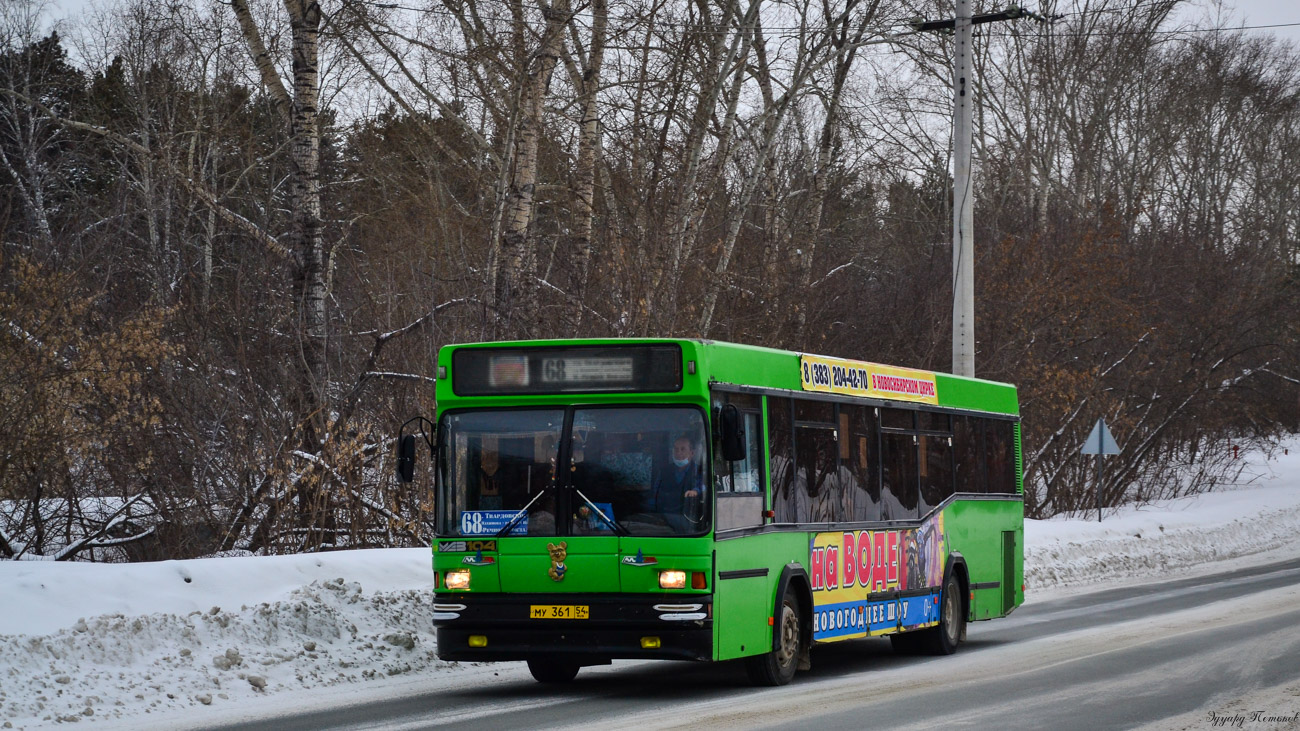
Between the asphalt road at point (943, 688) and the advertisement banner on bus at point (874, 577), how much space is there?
44 centimetres

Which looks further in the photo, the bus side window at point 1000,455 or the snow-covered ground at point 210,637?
the bus side window at point 1000,455

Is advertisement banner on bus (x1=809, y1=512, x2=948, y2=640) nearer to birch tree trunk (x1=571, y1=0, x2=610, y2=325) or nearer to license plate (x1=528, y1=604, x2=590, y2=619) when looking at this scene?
license plate (x1=528, y1=604, x2=590, y2=619)

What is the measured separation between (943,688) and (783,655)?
49.5 inches

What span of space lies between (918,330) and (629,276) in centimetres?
1254

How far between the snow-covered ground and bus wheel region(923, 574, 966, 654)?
4.39 m

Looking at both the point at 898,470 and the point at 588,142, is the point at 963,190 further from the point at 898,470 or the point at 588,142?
the point at 898,470

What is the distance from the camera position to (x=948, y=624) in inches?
627

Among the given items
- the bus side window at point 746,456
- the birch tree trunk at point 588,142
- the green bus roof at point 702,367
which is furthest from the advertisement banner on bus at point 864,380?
the birch tree trunk at point 588,142

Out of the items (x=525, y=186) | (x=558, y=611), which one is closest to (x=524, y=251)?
(x=525, y=186)

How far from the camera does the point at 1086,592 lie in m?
23.2

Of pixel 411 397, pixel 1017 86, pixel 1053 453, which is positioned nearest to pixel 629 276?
pixel 411 397

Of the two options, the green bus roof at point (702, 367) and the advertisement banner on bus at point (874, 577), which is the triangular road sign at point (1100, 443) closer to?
the advertisement banner on bus at point (874, 577)

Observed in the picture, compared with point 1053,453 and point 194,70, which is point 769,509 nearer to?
point 1053,453

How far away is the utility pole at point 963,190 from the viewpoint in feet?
75.3
